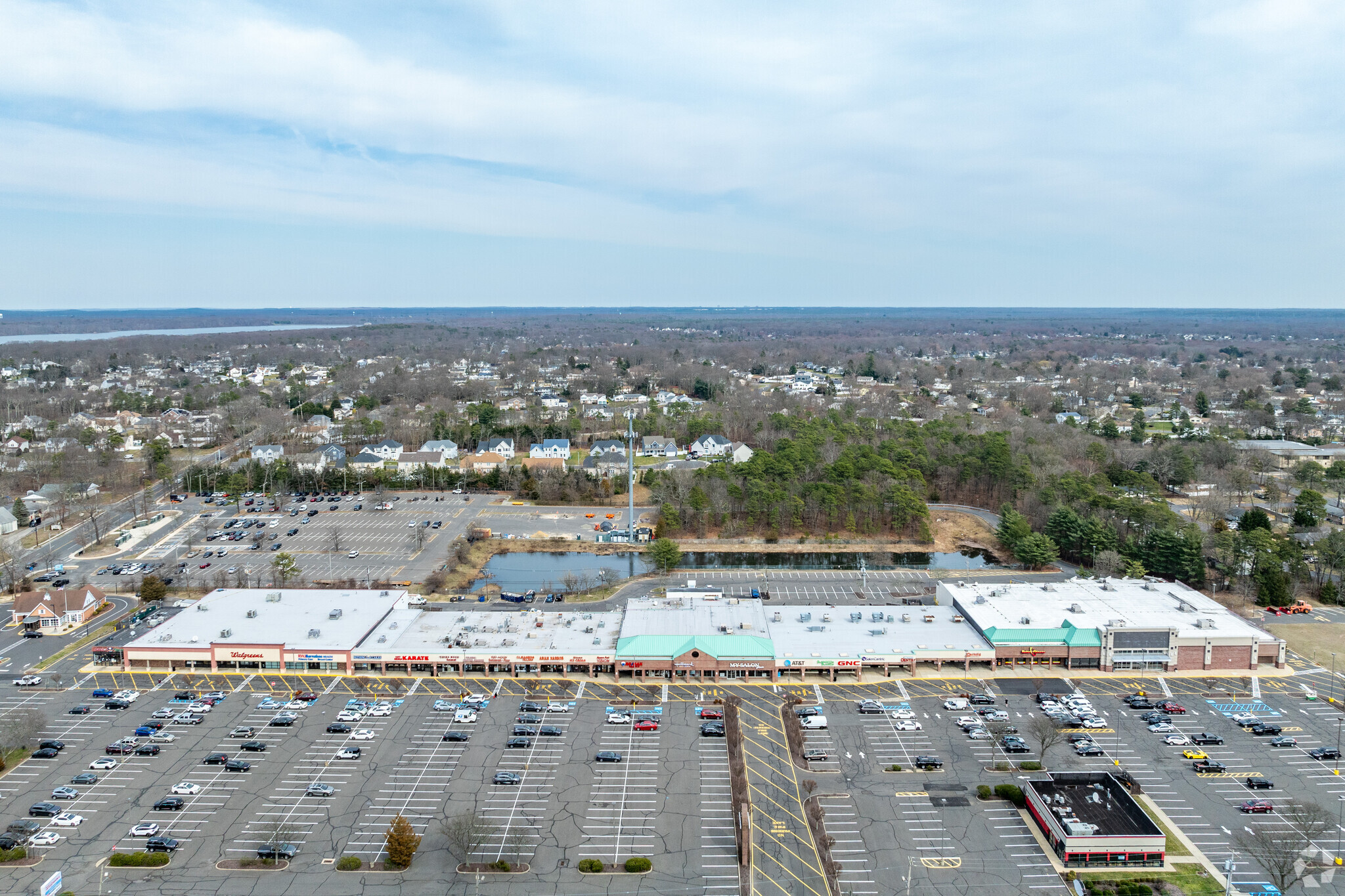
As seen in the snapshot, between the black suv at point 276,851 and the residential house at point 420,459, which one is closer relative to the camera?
the black suv at point 276,851

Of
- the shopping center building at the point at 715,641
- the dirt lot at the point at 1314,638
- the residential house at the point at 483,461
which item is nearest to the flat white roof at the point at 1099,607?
the shopping center building at the point at 715,641

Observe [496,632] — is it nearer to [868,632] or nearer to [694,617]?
[694,617]

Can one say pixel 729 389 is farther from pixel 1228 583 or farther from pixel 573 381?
pixel 1228 583

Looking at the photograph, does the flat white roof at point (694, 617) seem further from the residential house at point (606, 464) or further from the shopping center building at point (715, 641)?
the residential house at point (606, 464)

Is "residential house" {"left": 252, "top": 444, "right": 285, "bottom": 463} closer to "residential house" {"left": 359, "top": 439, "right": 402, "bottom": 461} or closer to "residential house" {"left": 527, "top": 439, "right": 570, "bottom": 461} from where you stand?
"residential house" {"left": 359, "top": 439, "right": 402, "bottom": 461}

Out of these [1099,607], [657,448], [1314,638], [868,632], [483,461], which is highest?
[657,448]

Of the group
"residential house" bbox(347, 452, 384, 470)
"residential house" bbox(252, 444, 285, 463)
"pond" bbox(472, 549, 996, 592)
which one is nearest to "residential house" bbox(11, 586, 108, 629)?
"pond" bbox(472, 549, 996, 592)

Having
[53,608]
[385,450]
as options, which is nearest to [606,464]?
[385,450]
